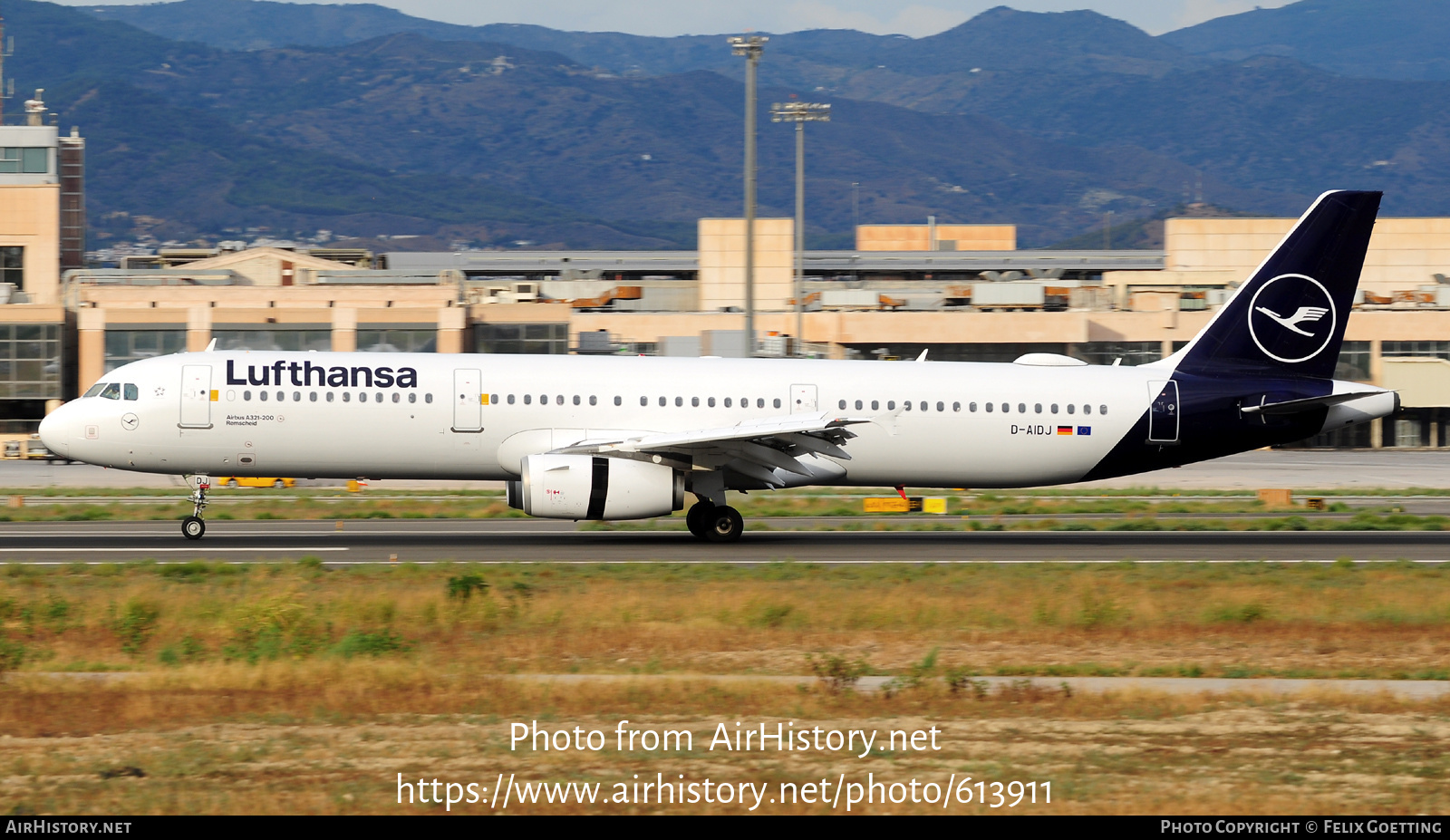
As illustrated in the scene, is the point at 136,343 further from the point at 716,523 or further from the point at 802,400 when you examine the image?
the point at 802,400

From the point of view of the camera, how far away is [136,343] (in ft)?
214

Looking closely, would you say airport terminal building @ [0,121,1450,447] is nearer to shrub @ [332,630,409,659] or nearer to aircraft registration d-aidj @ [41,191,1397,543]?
aircraft registration d-aidj @ [41,191,1397,543]

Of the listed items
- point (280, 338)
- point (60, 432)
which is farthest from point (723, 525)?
point (280, 338)

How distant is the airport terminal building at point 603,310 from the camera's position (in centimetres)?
6525

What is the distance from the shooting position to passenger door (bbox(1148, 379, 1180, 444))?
102ft

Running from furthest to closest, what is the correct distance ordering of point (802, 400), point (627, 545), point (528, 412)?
1. point (802, 400)
2. point (627, 545)
3. point (528, 412)

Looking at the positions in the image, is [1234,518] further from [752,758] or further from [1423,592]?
[752,758]

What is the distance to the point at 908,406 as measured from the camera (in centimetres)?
2995

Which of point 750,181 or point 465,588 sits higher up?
point 750,181

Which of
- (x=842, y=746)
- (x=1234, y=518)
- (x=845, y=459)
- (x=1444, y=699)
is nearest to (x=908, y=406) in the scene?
(x=845, y=459)

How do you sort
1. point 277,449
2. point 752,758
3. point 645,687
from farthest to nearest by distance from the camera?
point 277,449 < point 645,687 < point 752,758

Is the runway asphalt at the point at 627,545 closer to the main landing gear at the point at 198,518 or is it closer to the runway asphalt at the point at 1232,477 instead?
the main landing gear at the point at 198,518

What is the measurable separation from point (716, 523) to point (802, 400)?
3020mm

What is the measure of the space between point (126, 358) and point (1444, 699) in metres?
60.8
